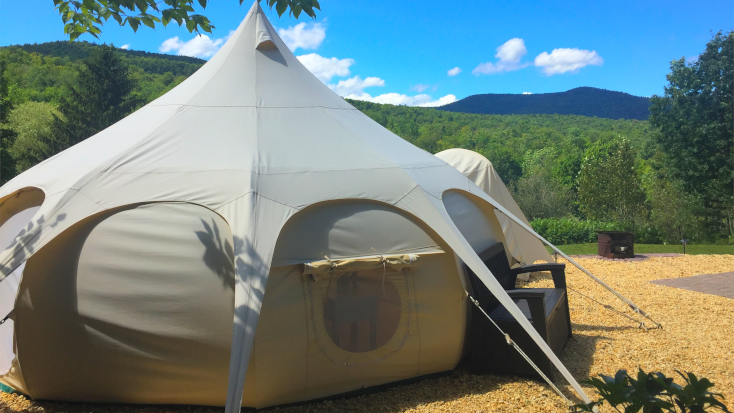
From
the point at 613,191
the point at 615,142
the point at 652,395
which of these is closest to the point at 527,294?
the point at 652,395

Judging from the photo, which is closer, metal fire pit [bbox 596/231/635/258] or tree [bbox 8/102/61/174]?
metal fire pit [bbox 596/231/635/258]

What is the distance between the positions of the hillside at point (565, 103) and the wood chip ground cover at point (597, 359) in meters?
92.1

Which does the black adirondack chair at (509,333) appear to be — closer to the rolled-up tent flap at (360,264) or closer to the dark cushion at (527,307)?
the dark cushion at (527,307)

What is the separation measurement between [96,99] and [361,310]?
34.5 meters

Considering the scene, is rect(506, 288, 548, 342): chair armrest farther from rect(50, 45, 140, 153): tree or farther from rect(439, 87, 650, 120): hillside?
rect(439, 87, 650, 120): hillside

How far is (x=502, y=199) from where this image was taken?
834 cm

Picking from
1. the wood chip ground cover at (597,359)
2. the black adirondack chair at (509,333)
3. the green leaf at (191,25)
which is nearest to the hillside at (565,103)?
Answer: the wood chip ground cover at (597,359)

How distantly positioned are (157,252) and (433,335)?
91.6 inches

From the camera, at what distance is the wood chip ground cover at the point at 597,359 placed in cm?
387

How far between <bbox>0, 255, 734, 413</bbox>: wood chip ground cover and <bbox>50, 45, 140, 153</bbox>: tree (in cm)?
3097

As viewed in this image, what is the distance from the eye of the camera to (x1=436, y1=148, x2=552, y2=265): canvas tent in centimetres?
816

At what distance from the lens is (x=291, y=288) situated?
3791mm

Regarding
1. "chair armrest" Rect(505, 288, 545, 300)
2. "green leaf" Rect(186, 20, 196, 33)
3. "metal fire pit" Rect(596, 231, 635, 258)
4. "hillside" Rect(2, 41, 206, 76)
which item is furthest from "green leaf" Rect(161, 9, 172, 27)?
"hillside" Rect(2, 41, 206, 76)

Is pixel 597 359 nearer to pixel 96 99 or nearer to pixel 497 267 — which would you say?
pixel 497 267
